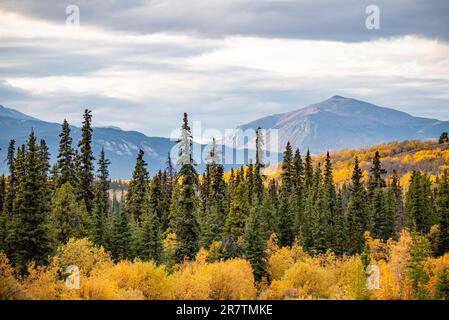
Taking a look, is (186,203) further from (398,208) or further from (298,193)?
(398,208)

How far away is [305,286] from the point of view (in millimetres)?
51125

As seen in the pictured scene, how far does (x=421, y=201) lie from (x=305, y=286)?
52974 millimetres

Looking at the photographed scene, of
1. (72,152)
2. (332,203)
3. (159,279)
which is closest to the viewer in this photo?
(159,279)

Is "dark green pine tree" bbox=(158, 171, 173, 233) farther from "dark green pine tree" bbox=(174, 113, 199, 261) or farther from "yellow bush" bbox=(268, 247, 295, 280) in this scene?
"yellow bush" bbox=(268, 247, 295, 280)

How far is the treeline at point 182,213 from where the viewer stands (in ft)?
177

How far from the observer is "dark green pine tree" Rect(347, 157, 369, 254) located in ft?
281

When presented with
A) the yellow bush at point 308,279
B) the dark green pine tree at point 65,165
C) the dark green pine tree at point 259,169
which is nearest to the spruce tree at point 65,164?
the dark green pine tree at point 65,165

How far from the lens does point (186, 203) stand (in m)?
65.5

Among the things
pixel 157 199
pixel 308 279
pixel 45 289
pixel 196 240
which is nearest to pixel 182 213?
pixel 196 240

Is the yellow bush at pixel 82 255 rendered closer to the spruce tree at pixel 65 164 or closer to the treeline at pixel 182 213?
the treeline at pixel 182 213

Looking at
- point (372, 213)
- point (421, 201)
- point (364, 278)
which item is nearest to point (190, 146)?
point (364, 278)

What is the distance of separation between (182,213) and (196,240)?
3.45 metres
